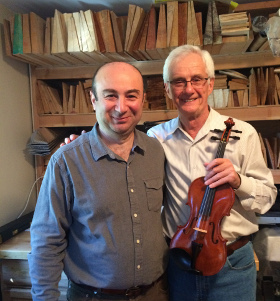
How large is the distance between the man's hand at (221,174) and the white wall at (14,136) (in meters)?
1.60

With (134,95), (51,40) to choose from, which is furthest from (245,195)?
(51,40)

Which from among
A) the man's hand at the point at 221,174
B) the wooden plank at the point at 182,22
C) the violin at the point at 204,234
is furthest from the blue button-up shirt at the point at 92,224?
the wooden plank at the point at 182,22

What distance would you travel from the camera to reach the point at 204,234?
1124 millimetres

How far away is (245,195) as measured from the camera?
1208 mm

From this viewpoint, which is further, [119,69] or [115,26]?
[115,26]

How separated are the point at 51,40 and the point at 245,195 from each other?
5.37 feet

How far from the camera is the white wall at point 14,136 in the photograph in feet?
6.82

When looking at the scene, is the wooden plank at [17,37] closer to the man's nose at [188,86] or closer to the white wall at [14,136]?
the white wall at [14,136]

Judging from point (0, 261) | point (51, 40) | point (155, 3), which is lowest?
point (0, 261)

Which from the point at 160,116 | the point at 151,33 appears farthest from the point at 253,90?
the point at 151,33

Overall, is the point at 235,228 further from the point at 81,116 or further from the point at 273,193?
the point at 81,116

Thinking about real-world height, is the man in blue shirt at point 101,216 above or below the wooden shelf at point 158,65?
below

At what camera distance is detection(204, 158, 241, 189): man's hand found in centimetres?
113

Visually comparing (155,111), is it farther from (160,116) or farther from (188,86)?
(188,86)
